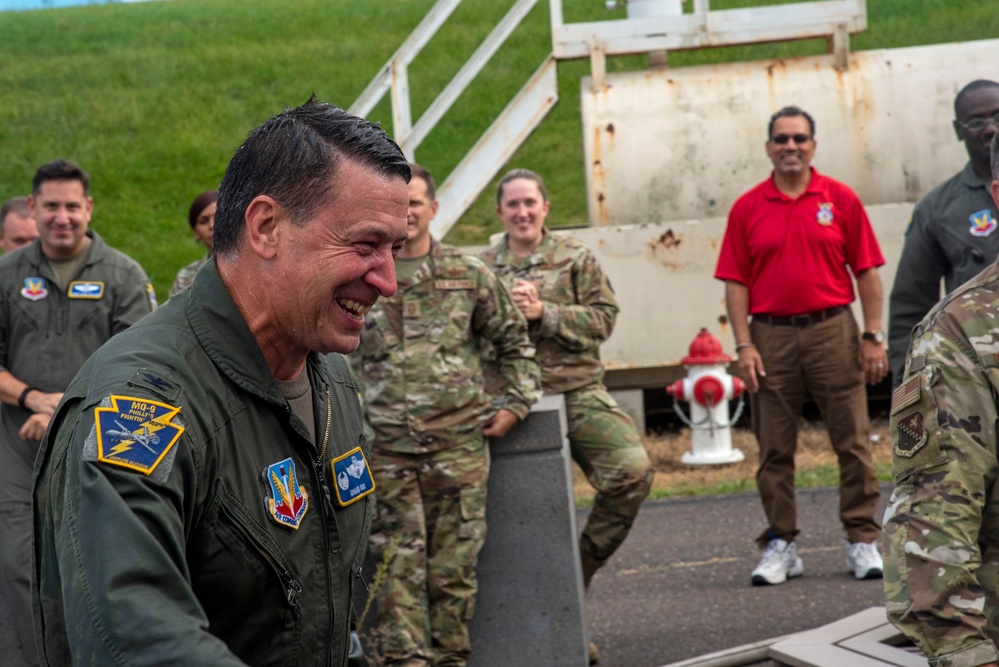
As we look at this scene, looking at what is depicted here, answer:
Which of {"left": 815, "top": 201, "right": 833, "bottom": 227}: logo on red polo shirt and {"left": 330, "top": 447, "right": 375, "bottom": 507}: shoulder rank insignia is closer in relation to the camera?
{"left": 330, "top": 447, "right": 375, "bottom": 507}: shoulder rank insignia

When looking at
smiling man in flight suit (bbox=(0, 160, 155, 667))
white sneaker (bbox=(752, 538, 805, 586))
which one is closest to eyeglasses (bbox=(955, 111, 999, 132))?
white sneaker (bbox=(752, 538, 805, 586))

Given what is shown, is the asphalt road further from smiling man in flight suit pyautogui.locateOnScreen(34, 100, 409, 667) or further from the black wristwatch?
smiling man in flight suit pyautogui.locateOnScreen(34, 100, 409, 667)

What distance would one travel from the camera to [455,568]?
523 centimetres

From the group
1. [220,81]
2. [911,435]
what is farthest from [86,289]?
[220,81]

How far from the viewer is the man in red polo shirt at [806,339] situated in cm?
666

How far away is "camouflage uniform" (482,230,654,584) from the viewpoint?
6.02 meters

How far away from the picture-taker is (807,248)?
6.72 meters

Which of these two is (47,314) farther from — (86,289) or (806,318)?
(806,318)

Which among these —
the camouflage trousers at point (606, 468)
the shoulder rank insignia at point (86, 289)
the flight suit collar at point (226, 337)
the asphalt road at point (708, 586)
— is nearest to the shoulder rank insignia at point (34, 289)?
the shoulder rank insignia at point (86, 289)

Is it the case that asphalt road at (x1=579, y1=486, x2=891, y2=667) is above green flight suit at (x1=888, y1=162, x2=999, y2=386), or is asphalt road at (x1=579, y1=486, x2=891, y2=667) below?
below

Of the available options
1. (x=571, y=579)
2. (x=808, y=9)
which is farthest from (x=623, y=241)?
(x=571, y=579)

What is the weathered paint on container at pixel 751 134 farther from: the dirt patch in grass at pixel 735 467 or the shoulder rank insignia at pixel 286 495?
the shoulder rank insignia at pixel 286 495

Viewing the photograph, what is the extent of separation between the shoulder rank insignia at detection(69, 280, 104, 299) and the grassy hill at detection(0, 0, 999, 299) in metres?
10.4

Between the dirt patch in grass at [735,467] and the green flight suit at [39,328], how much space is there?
13.0 ft
